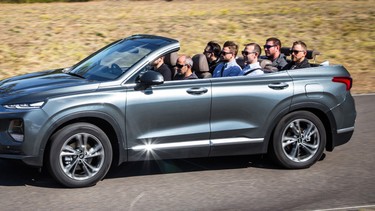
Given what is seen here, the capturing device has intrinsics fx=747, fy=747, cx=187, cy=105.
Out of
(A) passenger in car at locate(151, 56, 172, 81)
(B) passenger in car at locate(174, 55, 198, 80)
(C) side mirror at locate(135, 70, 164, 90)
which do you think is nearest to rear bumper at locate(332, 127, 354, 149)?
(B) passenger in car at locate(174, 55, 198, 80)

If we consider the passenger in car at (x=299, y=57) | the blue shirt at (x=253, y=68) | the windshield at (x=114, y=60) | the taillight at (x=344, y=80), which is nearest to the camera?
the windshield at (x=114, y=60)

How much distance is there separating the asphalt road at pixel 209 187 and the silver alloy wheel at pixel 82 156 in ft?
0.65

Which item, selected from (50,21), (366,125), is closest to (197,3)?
(50,21)

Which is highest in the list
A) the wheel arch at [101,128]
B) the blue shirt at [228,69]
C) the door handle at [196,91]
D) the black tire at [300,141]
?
the blue shirt at [228,69]

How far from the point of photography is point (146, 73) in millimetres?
8297

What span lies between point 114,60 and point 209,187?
1.92 m

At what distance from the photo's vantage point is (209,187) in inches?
333

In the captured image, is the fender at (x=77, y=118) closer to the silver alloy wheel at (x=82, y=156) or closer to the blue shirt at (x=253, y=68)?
the silver alloy wheel at (x=82, y=156)

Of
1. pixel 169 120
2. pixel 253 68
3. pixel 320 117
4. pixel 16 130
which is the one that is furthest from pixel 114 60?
pixel 320 117

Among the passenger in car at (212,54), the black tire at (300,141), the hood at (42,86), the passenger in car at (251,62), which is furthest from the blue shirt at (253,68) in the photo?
the hood at (42,86)

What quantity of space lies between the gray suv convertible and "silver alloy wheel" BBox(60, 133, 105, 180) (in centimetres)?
1

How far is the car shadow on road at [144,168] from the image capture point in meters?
8.57

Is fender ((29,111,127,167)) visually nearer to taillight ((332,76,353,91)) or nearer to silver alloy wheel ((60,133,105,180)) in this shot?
Answer: silver alloy wheel ((60,133,105,180))

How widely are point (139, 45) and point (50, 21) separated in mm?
11807
